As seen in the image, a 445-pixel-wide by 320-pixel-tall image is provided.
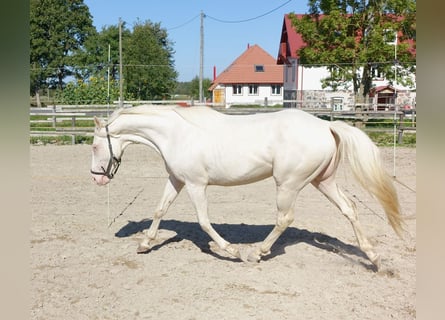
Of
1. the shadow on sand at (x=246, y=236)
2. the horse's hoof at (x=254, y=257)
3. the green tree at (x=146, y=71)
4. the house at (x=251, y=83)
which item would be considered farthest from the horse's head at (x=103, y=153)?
the house at (x=251, y=83)

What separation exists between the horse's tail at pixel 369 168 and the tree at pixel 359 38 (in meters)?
12.9

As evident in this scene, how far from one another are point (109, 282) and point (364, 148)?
7.94 ft

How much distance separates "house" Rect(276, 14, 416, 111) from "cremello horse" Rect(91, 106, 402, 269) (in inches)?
468

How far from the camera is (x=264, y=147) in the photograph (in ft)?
12.6

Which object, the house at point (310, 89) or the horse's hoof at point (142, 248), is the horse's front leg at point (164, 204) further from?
the house at point (310, 89)

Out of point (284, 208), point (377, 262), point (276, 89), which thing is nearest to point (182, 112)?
point (284, 208)

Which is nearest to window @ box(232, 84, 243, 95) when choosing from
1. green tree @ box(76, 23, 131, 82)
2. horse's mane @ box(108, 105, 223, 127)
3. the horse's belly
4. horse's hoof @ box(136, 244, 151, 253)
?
green tree @ box(76, 23, 131, 82)

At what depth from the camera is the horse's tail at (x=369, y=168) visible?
353cm

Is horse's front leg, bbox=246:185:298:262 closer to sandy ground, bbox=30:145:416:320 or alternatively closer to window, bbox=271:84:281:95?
sandy ground, bbox=30:145:416:320

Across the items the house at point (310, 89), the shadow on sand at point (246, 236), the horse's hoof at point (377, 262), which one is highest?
the house at point (310, 89)

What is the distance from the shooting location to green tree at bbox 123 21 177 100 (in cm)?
2295

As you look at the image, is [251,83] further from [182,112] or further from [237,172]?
[237,172]
